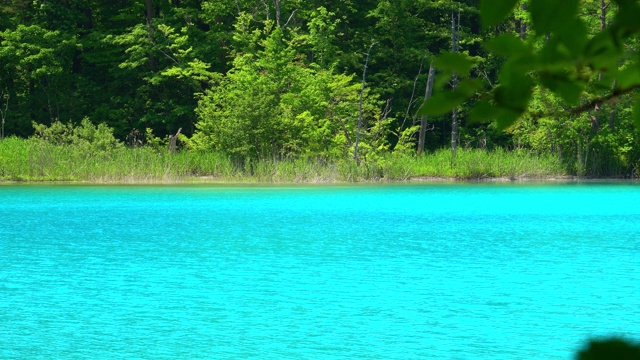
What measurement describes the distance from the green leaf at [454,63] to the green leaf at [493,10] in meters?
0.03

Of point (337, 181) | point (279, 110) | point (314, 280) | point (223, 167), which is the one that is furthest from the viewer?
point (279, 110)

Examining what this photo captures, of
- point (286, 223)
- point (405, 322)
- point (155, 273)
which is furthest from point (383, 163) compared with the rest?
point (405, 322)

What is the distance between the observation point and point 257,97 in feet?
94.1

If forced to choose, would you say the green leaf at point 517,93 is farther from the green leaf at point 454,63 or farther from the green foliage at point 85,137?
the green foliage at point 85,137

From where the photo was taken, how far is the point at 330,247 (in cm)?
1184

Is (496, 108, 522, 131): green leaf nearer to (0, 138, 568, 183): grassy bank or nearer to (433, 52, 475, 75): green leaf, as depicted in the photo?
(433, 52, 475, 75): green leaf

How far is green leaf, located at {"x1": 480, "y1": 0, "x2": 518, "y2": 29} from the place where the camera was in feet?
2.35

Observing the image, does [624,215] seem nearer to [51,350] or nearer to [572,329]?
[572,329]

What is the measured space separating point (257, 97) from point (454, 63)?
28129 mm

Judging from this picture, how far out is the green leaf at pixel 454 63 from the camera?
713mm

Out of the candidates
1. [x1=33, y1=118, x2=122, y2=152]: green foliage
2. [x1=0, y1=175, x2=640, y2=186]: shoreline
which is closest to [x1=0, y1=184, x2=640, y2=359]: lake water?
[x1=0, y1=175, x2=640, y2=186]: shoreline

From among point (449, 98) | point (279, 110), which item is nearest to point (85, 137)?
point (279, 110)

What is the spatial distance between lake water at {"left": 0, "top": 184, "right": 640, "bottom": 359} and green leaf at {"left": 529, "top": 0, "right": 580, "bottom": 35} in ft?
16.9

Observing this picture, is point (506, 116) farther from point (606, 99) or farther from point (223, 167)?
point (223, 167)
